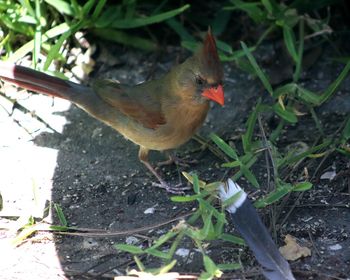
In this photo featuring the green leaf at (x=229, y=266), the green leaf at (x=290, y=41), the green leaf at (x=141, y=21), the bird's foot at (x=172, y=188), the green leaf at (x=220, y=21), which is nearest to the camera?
the green leaf at (x=229, y=266)

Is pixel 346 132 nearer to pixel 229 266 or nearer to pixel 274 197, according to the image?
pixel 274 197

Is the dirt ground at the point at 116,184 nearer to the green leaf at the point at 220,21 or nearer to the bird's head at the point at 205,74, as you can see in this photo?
the green leaf at the point at 220,21

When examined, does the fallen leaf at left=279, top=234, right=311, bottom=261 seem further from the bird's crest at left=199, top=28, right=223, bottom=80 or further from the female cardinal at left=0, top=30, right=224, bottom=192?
the bird's crest at left=199, top=28, right=223, bottom=80

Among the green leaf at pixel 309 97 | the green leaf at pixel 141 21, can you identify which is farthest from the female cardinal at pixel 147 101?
the green leaf at pixel 141 21

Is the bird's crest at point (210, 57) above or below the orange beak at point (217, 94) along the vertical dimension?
above

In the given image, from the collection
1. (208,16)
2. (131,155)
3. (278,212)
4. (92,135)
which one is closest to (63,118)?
(92,135)

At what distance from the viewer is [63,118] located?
189 inches

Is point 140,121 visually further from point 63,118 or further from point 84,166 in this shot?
point 63,118

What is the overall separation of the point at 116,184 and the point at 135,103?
17.7 inches

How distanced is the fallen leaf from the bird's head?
2.83 feet

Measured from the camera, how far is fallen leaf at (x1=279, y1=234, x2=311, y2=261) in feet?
11.5

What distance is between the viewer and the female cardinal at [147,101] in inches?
165

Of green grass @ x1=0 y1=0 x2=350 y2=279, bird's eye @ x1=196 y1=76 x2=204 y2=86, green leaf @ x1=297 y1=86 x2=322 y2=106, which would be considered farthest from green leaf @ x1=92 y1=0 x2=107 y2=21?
green leaf @ x1=297 y1=86 x2=322 y2=106

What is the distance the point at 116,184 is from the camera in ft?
14.0
